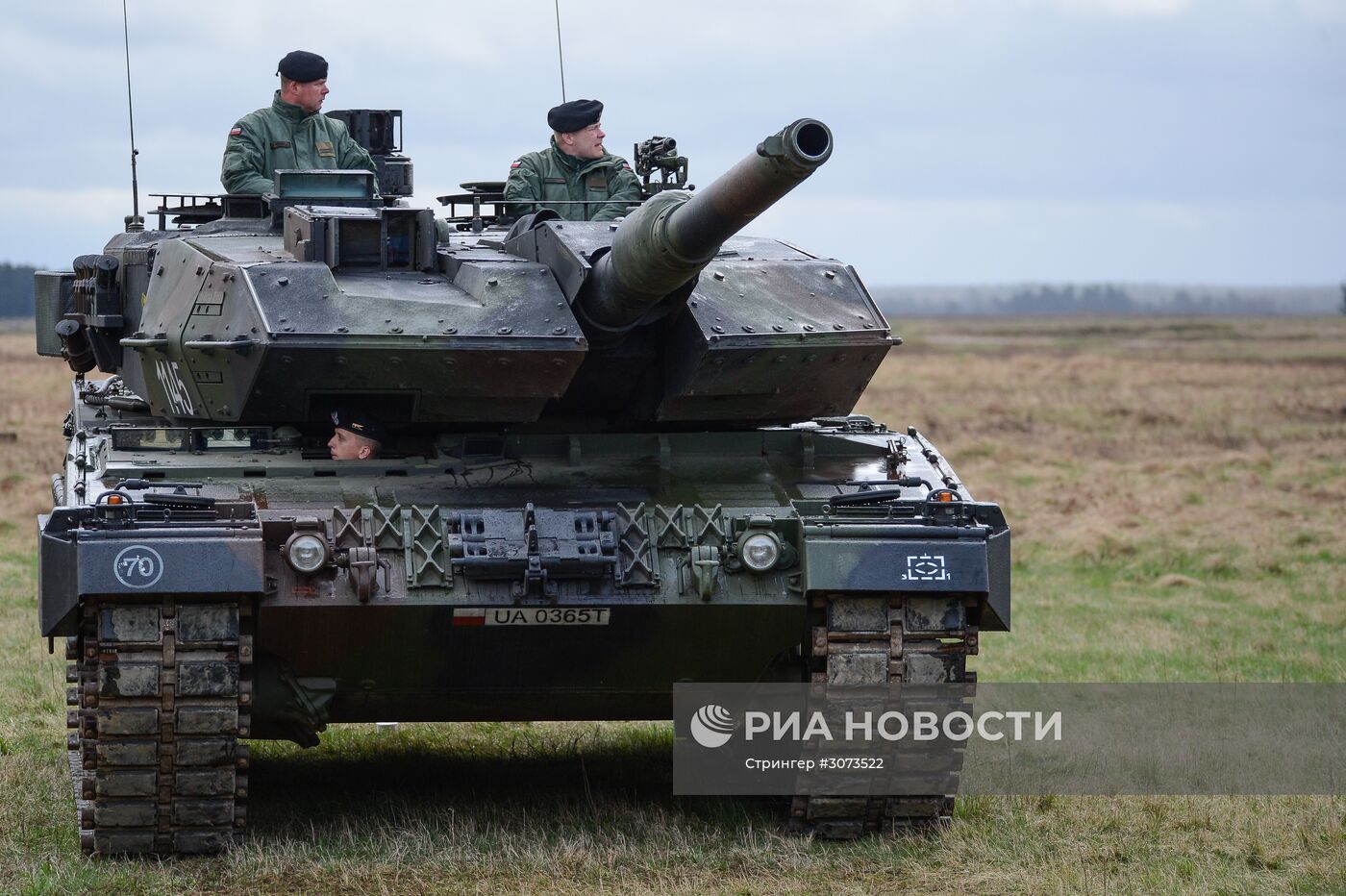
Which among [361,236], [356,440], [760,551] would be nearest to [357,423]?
[356,440]

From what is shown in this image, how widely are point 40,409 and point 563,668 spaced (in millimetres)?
30180

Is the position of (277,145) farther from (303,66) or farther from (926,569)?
(926,569)

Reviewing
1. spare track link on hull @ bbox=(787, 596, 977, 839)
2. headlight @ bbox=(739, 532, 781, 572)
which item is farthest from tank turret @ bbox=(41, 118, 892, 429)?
spare track link on hull @ bbox=(787, 596, 977, 839)

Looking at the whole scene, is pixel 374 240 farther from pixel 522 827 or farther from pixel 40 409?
pixel 40 409

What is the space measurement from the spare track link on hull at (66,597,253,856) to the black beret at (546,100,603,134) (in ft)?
16.1

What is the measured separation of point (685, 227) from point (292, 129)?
200 inches

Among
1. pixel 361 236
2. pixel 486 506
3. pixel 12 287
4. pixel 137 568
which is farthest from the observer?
pixel 12 287

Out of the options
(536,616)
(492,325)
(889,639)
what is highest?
(492,325)

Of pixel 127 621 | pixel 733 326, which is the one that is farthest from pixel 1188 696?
pixel 127 621

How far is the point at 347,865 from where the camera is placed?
31.5 ft

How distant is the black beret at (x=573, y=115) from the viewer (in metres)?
13.3

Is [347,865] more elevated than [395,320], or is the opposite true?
[395,320]

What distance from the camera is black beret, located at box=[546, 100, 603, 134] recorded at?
13.3 metres

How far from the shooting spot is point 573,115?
13.3 meters
